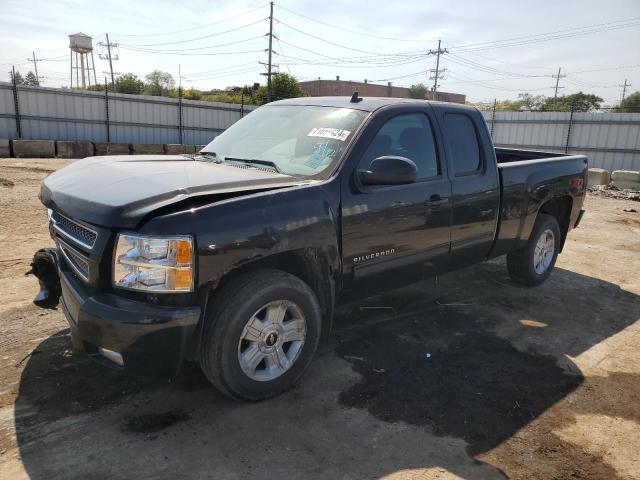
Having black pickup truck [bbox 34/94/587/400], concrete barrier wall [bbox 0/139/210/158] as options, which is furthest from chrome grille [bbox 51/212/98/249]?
concrete barrier wall [bbox 0/139/210/158]

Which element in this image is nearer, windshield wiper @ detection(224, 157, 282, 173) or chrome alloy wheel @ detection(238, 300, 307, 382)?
chrome alloy wheel @ detection(238, 300, 307, 382)

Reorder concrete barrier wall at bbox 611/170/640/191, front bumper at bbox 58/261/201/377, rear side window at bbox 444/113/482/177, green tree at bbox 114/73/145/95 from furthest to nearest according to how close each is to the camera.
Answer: green tree at bbox 114/73/145/95, concrete barrier wall at bbox 611/170/640/191, rear side window at bbox 444/113/482/177, front bumper at bbox 58/261/201/377

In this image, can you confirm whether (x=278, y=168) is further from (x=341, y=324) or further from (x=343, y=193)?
(x=341, y=324)

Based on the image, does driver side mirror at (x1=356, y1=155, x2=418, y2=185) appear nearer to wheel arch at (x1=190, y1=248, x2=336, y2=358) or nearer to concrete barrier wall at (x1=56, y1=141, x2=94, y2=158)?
wheel arch at (x1=190, y1=248, x2=336, y2=358)

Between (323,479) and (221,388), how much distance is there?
32.4 inches

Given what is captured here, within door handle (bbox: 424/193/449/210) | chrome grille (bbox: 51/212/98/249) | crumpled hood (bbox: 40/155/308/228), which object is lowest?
chrome grille (bbox: 51/212/98/249)

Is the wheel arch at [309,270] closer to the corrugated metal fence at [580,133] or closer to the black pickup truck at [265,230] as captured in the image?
the black pickup truck at [265,230]

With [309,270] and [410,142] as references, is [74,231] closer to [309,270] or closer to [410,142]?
[309,270]

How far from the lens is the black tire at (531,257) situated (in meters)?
5.46

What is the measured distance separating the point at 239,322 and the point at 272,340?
0.34 metres

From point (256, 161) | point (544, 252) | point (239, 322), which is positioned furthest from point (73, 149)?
point (239, 322)

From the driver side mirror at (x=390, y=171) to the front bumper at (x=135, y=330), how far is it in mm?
1460

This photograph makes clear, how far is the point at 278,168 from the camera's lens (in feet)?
11.5

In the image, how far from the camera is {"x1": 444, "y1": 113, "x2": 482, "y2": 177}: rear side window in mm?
4269
